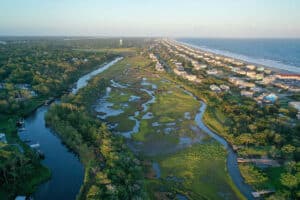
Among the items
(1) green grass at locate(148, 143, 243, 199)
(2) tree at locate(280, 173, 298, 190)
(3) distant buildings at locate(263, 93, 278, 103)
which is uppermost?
(3) distant buildings at locate(263, 93, 278, 103)

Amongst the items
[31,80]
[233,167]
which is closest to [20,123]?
[31,80]

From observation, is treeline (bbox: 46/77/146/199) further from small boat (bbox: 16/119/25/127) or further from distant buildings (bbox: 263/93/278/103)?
distant buildings (bbox: 263/93/278/103)

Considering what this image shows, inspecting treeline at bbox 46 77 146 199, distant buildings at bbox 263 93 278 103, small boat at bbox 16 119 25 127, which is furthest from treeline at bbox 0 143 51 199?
distant buildings at bbox 263 93 278 103

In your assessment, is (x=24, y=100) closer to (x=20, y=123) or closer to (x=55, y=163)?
(x=20, y=123)

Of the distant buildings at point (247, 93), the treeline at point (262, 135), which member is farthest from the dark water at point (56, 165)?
the distant buildings at point (247, 93)

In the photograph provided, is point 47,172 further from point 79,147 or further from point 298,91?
point 298,91

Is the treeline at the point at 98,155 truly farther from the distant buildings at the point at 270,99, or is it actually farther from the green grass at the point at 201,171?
the distant buildings at the point at 270,99
